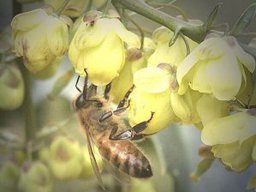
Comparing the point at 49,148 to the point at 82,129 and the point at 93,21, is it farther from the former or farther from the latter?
the point at 93,21

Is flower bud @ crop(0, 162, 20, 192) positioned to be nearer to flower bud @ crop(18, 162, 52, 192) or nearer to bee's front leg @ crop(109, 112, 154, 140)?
flower bud @ crop(18, 162, 52, 192)

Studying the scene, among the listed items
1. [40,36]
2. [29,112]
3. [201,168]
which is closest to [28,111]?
[29,112]

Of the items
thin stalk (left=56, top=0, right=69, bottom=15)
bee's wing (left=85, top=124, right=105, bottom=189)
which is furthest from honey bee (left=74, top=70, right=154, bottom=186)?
thin stalk (left=56, top=0, right=69, bottom=15)

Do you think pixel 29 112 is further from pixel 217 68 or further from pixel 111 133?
pixel 217 68

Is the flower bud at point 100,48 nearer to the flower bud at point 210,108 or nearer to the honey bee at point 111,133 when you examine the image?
the honey bee at point 111,133

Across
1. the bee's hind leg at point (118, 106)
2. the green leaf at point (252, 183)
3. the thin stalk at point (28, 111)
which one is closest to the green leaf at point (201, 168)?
the green leaf at point (252, 183)
